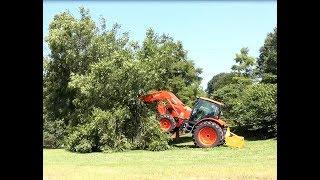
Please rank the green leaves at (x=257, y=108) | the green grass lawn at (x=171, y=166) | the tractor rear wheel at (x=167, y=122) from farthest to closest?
the green leaves at (x=257, y=108) → the tractor rear wheel at (x=167, y=122) → the green grass lawn at (x=171, y=166)

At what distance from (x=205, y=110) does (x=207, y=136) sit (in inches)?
47.3

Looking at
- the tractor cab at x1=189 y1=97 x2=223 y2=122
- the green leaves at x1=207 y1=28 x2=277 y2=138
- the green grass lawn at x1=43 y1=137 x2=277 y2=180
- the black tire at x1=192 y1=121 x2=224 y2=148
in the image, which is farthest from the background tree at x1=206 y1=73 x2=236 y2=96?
the green grass lawn at x1=43 y1=137 x2=277 y2=180

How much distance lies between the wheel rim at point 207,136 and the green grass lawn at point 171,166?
1465 mm

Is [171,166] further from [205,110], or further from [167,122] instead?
[167,122]

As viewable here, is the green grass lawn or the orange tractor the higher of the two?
the orange tractor

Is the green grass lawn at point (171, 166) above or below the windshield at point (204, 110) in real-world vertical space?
below

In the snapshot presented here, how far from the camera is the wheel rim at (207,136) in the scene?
15.9m

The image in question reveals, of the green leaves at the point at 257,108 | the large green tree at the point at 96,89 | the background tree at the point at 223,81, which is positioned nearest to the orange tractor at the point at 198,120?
the large green tree at the point at 96,89

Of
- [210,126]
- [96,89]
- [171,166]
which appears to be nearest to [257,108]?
[210,126]

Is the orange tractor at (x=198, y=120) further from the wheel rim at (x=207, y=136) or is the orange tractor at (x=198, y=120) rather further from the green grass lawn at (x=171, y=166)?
the green grass lawn at (x=171, y=166)

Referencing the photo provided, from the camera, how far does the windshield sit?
54.9 feet

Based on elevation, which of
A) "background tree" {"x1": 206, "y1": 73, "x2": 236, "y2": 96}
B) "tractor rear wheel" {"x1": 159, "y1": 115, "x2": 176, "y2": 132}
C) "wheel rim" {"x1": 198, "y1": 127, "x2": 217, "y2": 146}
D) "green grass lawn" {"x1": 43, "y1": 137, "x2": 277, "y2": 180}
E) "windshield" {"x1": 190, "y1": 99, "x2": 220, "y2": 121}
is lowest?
"green grass lawn" {"x1": 43, "y1": 137, "x2": 277, "y2": 180}

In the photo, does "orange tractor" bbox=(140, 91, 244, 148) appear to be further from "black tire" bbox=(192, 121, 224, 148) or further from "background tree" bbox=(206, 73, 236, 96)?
"background tree" bbox=(206, 73, 236, 96)
